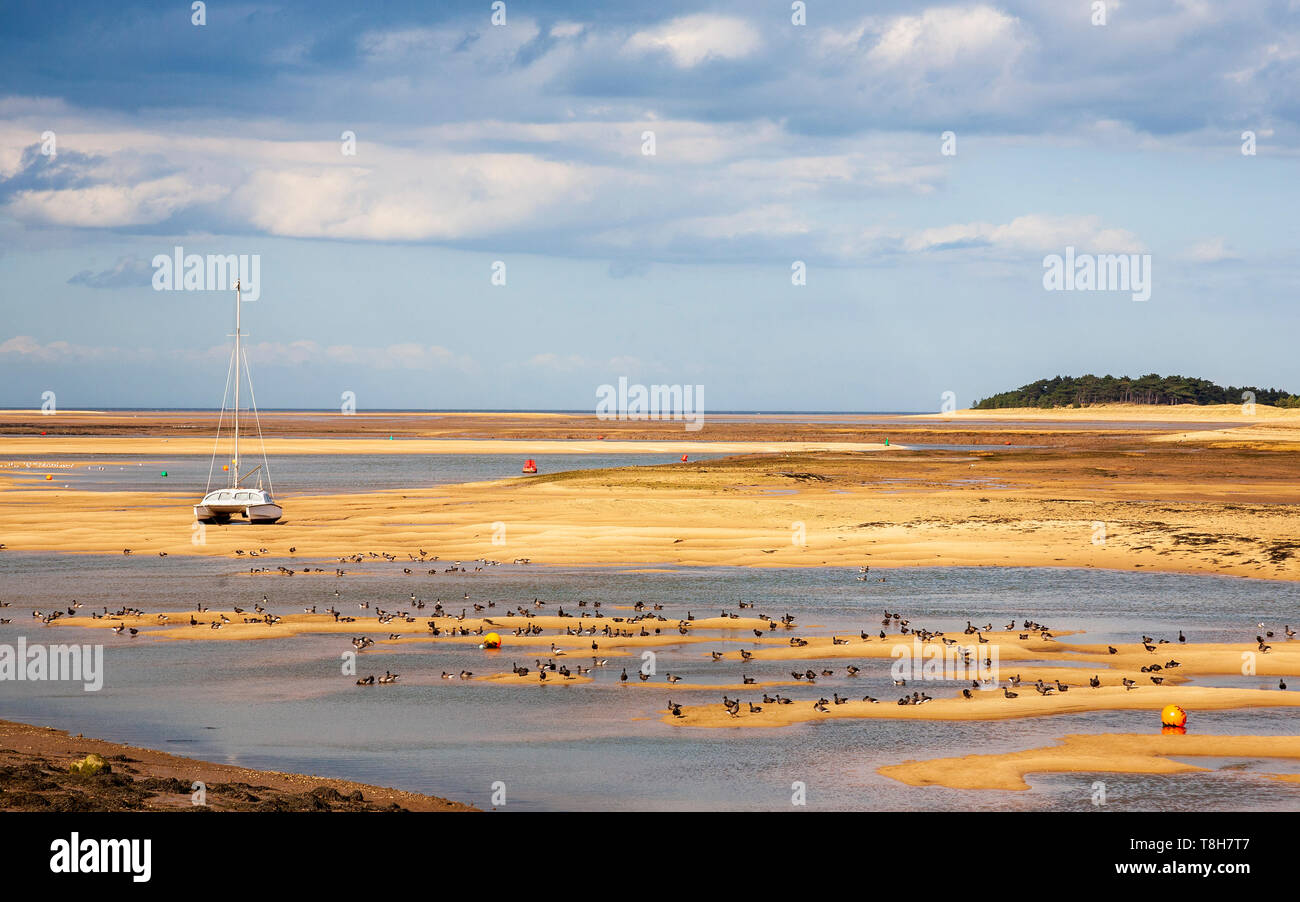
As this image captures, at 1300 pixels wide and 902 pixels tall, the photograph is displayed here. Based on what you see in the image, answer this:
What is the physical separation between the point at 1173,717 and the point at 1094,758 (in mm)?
2551

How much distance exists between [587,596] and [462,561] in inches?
352

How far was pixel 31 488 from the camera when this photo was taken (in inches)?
2798

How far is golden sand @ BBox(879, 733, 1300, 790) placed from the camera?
17.5 metres

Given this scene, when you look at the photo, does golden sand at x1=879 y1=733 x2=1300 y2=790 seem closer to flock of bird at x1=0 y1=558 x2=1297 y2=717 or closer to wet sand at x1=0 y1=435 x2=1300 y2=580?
flock of bird at x1=0 y1=558 x2=1297 y2=717

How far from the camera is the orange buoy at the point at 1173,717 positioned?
20188mm

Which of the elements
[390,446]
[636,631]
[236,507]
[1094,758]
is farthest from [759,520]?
[390,446]

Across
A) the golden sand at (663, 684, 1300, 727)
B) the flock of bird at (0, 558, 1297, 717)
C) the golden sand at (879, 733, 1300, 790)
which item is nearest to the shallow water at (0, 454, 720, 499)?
the flock of bird at (0, 558, 1297, 717)

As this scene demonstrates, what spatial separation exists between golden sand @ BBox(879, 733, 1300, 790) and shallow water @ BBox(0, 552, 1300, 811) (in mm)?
396

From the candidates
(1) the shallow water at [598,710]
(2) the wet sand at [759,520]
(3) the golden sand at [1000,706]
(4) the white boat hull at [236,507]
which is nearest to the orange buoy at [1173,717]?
(1) the shallow water at [598,710]

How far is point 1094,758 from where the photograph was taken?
60.7 ft

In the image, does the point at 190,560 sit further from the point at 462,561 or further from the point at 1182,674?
the point at 1182,674

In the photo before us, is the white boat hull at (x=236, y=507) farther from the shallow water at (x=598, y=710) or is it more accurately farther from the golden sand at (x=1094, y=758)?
the golden sand at (x=1094, y=758)

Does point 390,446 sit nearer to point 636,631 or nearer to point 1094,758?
point 636,631
